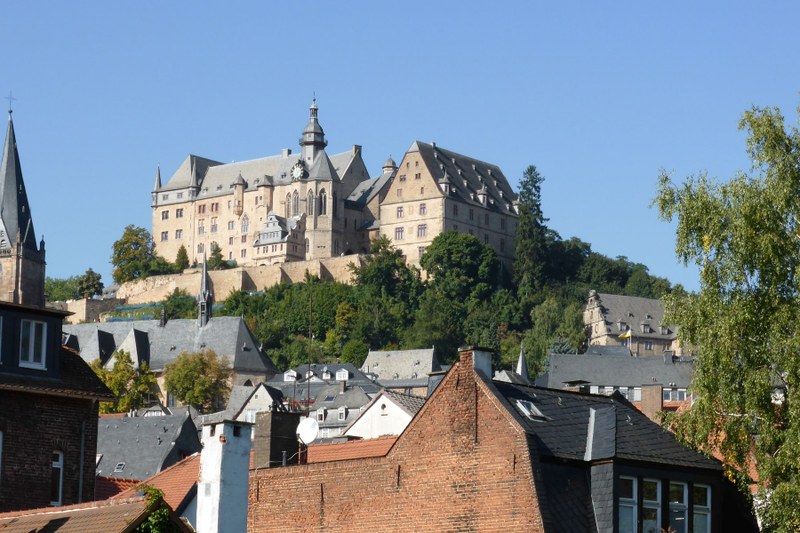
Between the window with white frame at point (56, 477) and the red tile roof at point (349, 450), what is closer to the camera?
the window with white frame at point (56, 477)

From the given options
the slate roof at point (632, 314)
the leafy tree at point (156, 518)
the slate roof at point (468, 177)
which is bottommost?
the leafy tree at point (156, 518)

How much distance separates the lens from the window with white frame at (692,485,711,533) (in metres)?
27.7

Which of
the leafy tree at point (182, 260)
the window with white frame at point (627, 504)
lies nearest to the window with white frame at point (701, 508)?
the window with white frame at point (627, 504)

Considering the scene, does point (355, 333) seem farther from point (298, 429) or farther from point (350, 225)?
point (298, 429)

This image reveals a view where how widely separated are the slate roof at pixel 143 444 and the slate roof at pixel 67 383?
32.4 metres

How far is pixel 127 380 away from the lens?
126 meters

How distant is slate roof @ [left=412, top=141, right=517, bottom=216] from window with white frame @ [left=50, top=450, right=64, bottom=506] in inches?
5631

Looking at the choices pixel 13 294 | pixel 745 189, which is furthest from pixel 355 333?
pixel 745 189

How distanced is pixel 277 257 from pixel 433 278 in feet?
51.7

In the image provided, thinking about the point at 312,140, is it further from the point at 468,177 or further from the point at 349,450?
the point at 349,450

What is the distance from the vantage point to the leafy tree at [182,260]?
592 ft

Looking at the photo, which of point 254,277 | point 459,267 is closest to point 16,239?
point 254,277

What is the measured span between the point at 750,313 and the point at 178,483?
1032cm

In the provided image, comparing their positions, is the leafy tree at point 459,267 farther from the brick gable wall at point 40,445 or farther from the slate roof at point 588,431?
the slate roof at point 588,431
